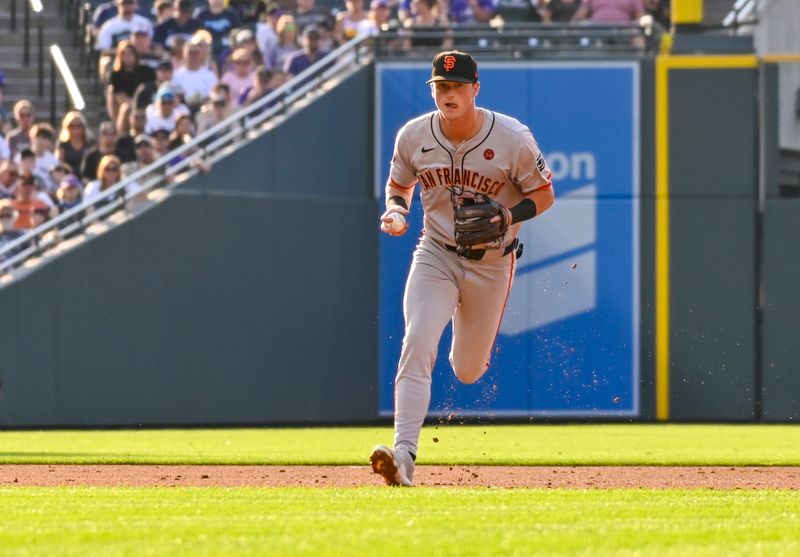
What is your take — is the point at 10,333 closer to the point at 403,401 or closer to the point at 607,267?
the point at 607,267

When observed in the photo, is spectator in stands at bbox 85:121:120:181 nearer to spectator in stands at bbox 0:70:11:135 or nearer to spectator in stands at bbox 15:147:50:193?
spectator in stands at bbox 15:147:50:193

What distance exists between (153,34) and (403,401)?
35.4 ft

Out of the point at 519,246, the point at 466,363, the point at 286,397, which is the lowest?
the point at 286,397

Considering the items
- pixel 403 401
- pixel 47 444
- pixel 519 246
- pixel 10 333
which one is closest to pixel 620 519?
pixel 403 401

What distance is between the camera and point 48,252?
15.5 metres

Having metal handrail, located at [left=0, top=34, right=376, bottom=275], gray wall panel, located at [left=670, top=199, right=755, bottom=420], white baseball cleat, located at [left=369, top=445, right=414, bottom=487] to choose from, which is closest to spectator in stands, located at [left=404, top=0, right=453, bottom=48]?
metal handrail, located at [left=0, top=34, right=376, bottom=275]

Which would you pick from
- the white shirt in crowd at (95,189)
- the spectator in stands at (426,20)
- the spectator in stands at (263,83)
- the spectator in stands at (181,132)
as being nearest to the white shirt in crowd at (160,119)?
the spectator in stands at (181,132)

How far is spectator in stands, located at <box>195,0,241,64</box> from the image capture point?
17.9 m

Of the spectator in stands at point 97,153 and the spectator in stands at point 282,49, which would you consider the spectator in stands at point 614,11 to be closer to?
the spectator in stands at point 282,49

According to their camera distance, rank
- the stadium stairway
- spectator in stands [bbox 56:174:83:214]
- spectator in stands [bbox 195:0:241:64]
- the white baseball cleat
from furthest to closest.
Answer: the stadium stairway
spectator in stands [bbox 195:0:241:64]
spectator in stands [bbox 56:174:83:214]
the white baseball cleat

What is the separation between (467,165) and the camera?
7.98 meters

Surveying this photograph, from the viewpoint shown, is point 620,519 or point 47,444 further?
point 47,444

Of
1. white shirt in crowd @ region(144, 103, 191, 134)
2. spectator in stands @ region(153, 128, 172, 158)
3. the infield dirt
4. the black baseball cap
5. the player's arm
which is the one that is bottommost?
the infield dirt

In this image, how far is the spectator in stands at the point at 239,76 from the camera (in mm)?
16703
